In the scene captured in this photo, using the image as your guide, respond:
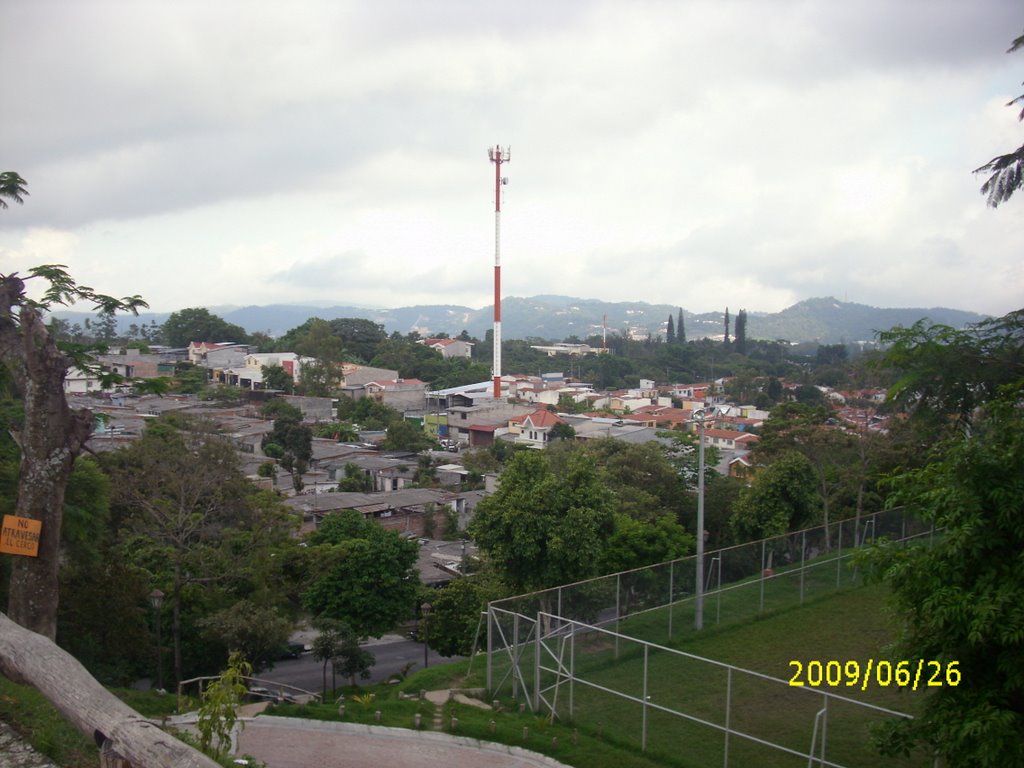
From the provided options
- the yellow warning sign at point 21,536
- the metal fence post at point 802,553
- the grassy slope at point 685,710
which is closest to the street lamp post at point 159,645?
the grassy slope at point 685,710

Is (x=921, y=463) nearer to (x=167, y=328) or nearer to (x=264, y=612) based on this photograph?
(x=264, y=612)

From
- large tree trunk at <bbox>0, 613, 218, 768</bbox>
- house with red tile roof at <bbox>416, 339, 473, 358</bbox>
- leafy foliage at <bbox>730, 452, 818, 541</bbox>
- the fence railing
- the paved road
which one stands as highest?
house with red tile roof at <bbox>416, 339, 473, 358</bbox>

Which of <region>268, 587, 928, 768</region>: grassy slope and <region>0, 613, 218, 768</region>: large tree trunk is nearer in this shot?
<region>0, 613, 218, 768</region>: large tree trunk

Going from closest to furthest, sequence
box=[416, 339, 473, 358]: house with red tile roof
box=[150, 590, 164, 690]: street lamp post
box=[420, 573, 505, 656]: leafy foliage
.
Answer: box=[150, 590, 164, 690]: street lamp post < box=[420, 573, 505, 656]: leafy foliage < box=[416, 339, 473, 358]: house with red tile roof

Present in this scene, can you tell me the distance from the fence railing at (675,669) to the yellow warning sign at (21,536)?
5362 millimetres

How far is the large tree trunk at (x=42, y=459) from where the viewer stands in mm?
9016

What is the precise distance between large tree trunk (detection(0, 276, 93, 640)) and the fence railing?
5204 millimetres

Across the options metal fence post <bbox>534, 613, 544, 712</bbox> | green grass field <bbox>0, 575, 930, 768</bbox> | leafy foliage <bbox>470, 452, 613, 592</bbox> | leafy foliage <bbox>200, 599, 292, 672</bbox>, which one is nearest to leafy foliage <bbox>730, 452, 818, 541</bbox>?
leafy foliage <bbox>470, 452, 613, 592</bbox>

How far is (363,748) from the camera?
9.53 meters

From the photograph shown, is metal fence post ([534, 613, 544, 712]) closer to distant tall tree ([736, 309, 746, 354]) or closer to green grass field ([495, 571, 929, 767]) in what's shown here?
green grass field ([495, 571, 929, 767])

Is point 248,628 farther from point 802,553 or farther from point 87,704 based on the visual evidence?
point 802,553

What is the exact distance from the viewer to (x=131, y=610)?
550 inches

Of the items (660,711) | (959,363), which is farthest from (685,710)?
(959,363)

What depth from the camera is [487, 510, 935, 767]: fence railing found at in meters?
9.45
